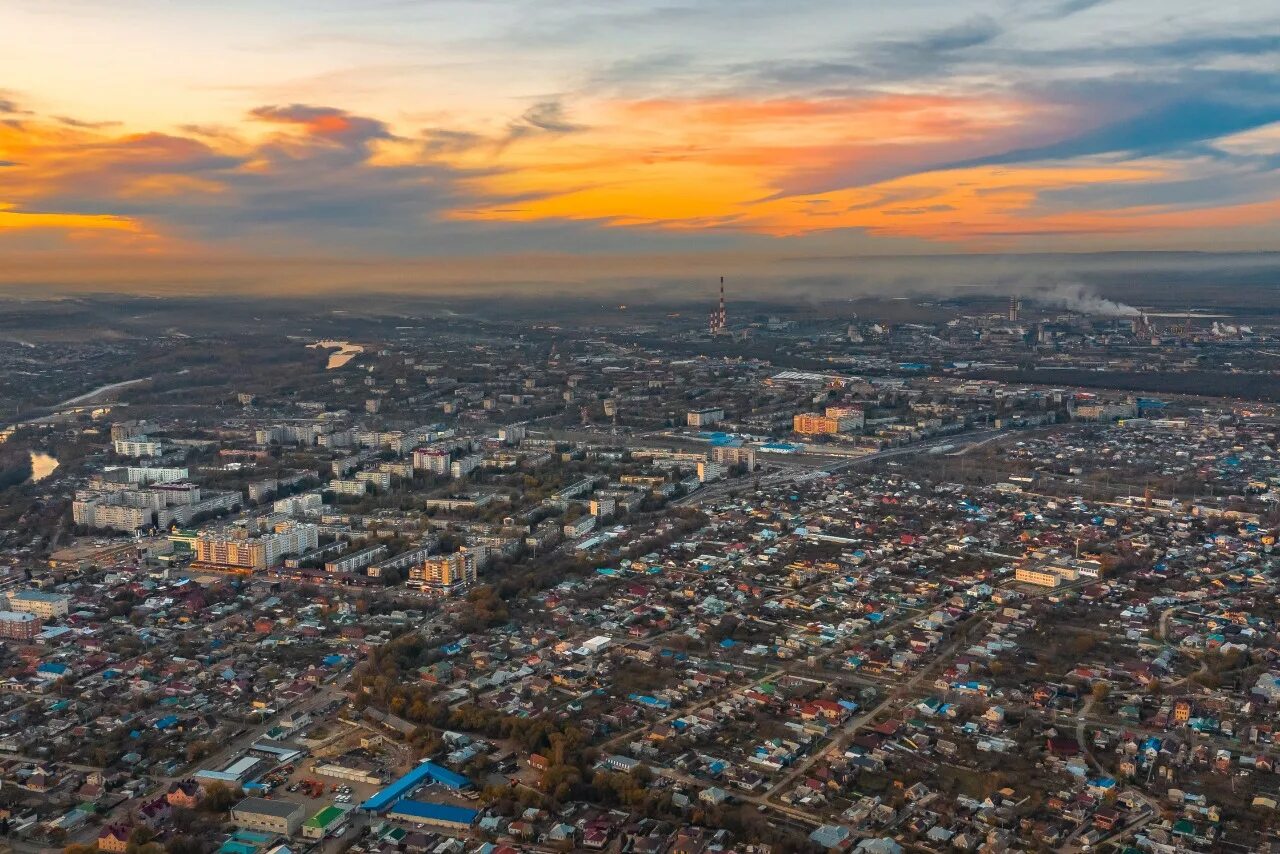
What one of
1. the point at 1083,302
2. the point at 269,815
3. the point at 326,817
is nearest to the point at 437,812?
the point at 326,817

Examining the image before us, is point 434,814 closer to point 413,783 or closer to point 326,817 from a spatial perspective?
point 413,783

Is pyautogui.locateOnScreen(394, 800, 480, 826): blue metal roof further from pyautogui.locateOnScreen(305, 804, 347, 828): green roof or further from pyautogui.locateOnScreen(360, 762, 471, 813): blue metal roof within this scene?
pyautogui.locateOnScreen(305, 804, 347, 828): green roof

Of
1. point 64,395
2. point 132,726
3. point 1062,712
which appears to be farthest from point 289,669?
point 64,395

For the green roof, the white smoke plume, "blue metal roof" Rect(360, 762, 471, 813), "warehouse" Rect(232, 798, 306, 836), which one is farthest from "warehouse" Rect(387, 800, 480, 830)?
the white smoke plume

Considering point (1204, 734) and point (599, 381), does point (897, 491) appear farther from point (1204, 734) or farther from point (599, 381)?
point (599, 381)

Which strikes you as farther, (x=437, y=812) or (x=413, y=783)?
(x=413, y=783)
